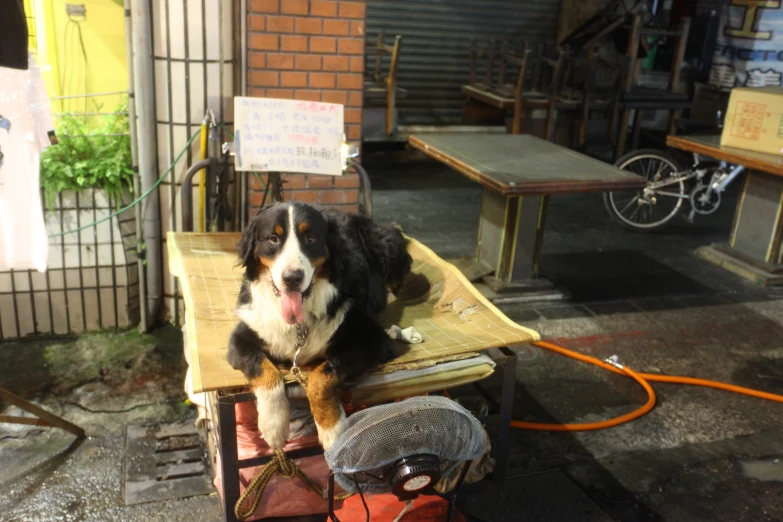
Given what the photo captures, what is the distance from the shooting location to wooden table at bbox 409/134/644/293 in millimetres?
4555

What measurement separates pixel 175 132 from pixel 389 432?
2.76 meters

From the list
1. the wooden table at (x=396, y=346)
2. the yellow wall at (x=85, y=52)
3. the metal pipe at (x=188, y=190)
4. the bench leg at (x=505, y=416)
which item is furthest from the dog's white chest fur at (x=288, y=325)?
the yellow wall at (x=85, y=52)

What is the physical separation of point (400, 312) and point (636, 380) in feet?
5.81

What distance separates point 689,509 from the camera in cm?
307

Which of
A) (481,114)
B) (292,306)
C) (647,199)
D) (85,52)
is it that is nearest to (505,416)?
(292,306)

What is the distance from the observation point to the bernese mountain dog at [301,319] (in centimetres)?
231

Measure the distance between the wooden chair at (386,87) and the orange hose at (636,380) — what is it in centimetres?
406

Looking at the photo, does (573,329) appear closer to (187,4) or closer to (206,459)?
(206,459)

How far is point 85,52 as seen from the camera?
487 cm

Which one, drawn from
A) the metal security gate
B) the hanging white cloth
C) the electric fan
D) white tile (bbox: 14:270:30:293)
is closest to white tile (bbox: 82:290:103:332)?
white tile (bbox: 14:270:30:293)

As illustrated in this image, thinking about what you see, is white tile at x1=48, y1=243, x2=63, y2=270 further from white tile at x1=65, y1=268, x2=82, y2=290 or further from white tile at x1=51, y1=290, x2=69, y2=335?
white tile at x1=51, y1=290, x2=69, y2=335

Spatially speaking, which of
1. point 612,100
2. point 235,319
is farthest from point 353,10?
point 612,100

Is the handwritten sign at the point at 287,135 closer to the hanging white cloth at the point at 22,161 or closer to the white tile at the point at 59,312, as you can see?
the hanging white cloth at the point at 22,161

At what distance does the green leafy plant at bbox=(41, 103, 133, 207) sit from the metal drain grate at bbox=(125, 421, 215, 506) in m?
1.52
